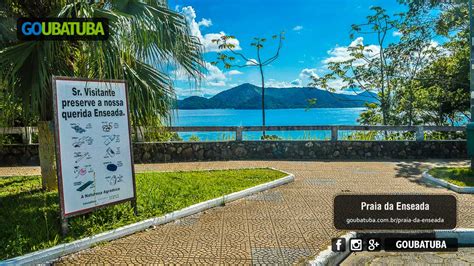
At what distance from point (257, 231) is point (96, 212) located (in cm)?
234

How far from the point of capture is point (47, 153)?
682cm

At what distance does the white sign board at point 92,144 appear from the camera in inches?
179

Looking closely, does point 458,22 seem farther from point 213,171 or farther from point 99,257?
point 99,257

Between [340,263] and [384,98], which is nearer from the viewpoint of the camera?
[340,263]

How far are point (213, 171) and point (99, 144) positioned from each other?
4.89 m

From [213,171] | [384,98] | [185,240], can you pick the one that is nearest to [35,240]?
[185,240]

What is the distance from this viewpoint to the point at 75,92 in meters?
4.73

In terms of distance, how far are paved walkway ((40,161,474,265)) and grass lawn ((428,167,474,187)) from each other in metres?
0.61

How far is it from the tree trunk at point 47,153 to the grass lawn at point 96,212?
0.87 ft

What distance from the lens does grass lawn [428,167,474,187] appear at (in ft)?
25.0

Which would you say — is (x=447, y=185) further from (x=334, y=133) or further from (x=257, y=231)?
(x=334, y=133)

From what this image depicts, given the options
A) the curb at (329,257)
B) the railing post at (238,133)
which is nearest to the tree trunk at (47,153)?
the curb at (329,257)

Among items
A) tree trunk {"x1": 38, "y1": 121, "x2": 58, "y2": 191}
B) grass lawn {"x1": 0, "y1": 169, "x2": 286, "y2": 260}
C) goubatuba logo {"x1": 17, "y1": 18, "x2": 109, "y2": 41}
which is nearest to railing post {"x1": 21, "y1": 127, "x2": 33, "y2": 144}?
grass lawn {"x1": 0, "y1": 169, "x2": 286, "y2": 260}

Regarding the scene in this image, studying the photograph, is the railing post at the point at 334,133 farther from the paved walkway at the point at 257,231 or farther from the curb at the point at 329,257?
the curb at the point at 329,257
